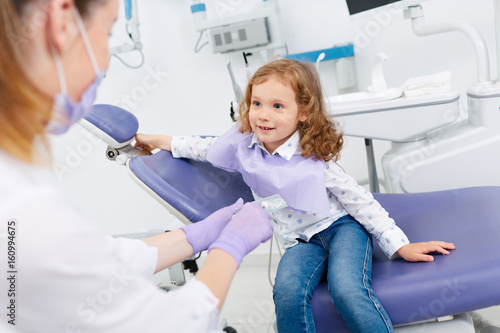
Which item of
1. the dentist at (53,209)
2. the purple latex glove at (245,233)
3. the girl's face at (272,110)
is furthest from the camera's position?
the girl's face at (272,110)

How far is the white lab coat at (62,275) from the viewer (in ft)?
1.98

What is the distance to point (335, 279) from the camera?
120 centimetres

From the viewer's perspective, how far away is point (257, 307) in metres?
2.12

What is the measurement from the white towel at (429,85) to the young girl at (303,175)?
1.21ft

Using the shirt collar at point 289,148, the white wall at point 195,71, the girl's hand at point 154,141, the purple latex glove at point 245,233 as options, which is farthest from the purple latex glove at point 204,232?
the white wall at point 195,71

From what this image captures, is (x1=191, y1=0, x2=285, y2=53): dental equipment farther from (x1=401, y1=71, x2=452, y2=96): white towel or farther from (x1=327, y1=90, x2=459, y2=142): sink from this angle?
(x1=401, y1=71, x2=452, y2=96): white towel

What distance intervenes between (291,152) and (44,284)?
921 millimetres

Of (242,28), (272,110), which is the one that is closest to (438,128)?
(272,110)

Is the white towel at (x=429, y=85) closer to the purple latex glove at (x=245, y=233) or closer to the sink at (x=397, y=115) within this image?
the sink at (x=397, y=115)

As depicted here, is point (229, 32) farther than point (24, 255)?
Yes

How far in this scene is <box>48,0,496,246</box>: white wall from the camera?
203 centimetres

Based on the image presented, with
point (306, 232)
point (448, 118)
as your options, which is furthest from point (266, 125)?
point (448, 118)

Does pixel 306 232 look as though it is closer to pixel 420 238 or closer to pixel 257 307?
pixel 420 238

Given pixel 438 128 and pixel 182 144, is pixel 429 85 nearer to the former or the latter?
pixel 438 128
